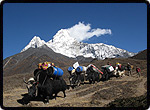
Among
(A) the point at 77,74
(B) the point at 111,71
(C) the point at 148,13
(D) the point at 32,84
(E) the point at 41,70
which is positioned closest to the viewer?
(C) the point at 148,13

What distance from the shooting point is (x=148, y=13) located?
5305 millimetres

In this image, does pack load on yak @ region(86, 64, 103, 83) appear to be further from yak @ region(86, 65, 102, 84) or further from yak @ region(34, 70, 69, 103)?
yak @ region(34, 70, 69, 103)

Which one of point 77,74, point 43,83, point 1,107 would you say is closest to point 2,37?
point 1,107

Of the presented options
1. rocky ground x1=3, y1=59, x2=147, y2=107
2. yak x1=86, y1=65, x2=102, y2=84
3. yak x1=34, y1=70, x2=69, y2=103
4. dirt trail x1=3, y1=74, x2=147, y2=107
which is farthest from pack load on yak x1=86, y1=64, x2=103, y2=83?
yak x1=34, y1=70, x2=69, y2=103

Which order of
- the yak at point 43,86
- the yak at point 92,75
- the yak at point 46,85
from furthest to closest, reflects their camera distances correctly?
the yak at point 92,75 < the yak at point 46,85 < the yak at point 43,86

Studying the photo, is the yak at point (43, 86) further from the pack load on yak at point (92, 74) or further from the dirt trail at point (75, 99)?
the pack load on yak at point (92, 74)

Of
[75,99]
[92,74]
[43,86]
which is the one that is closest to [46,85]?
[43,86]

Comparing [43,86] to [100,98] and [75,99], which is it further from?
[100,98]

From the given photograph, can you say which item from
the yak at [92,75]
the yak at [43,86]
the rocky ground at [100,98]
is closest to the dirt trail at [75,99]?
the rocky ground at [100,98]

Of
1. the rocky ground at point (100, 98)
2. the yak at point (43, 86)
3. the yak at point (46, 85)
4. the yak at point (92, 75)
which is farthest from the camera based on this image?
the yak at point (92, 75)

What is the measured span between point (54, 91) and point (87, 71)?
11079 millimetres

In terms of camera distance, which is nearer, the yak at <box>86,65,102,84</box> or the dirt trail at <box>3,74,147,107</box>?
the dirt trail at <box>3,74,147,107</box>

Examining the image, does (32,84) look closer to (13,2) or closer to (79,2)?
(13,2)

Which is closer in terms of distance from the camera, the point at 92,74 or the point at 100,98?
the point at 100,98
